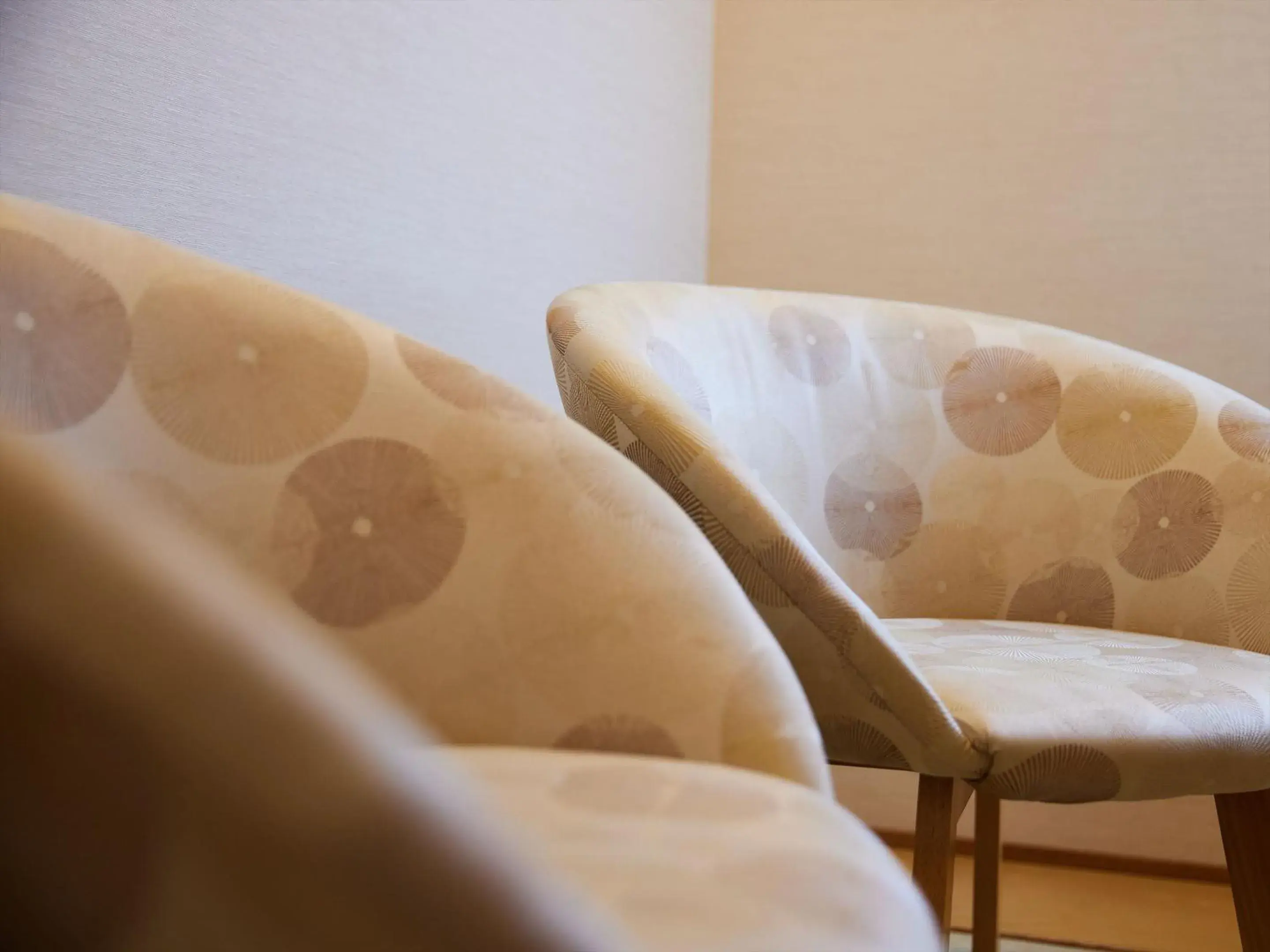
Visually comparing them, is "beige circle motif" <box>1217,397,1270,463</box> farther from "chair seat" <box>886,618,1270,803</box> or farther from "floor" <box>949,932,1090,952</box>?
"floor" <box>949,932,1090,952</box>

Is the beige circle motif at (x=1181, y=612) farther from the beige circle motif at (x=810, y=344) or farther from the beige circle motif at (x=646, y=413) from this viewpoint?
the beige circle motif at (x=646, y=413)

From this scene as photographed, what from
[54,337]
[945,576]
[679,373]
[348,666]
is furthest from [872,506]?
[348,666]

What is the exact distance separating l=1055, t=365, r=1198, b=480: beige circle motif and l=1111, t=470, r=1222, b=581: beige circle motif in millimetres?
24

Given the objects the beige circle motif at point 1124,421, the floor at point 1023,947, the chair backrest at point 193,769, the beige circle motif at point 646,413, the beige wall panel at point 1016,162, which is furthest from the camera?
the beige wall panel at point 1016,162

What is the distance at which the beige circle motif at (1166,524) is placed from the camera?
1067mm

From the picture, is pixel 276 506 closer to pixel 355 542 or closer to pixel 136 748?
pixel 355 542

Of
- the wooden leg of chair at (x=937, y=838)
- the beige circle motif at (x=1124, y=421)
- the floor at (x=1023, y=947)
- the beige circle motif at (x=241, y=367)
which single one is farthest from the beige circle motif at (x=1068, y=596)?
the beige circle motif at (x=241, y=367)

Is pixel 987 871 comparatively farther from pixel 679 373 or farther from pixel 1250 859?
pixel 679 373

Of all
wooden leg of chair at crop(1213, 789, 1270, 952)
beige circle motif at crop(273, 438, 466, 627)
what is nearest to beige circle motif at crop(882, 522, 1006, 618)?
wooden leg of chair at crop(1213, 789, 1270, 952)

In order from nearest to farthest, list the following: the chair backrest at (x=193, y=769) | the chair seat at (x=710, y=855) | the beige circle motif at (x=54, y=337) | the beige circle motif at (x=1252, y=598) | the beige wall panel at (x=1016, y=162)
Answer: the chair backrest at (x=193, y=769), the chair seat at (x=710, y=855), the beige circle motif at (x=54, y=337), the beige circle motif at (x=1252, y=598), the beige wall panel at (x=1016, y=162)

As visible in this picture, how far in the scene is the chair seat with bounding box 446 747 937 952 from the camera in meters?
0.34

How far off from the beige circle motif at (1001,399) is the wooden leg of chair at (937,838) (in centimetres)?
50

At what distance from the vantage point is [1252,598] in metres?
1.03

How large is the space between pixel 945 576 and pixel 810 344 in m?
0.29
